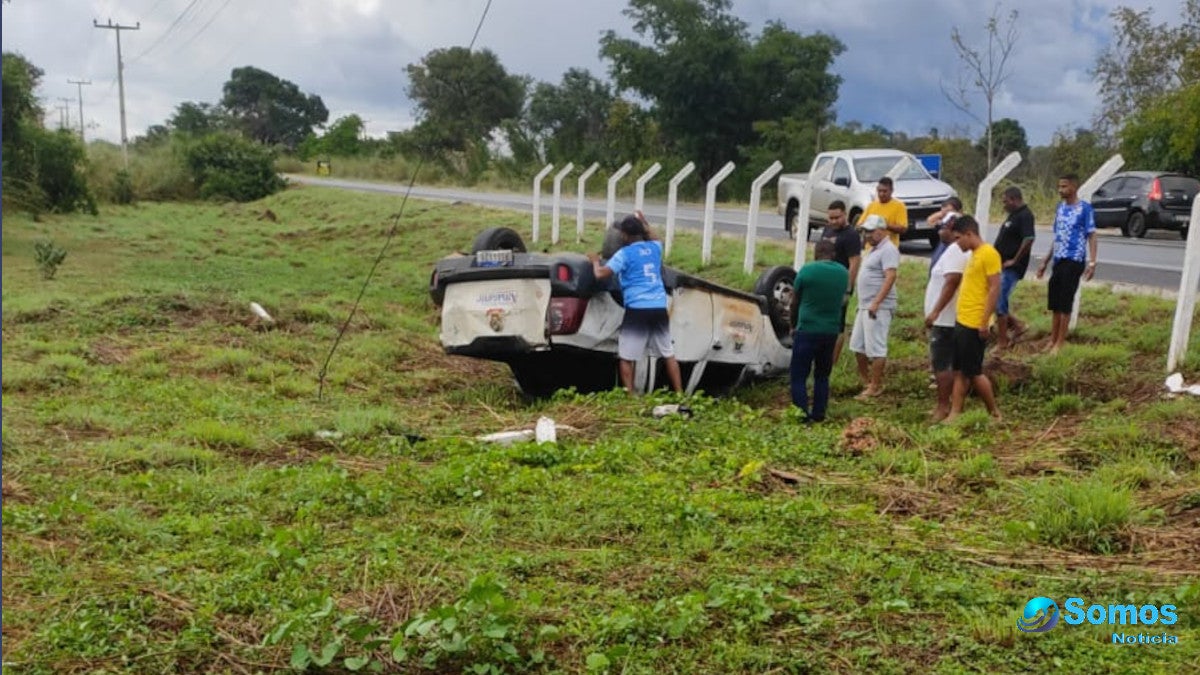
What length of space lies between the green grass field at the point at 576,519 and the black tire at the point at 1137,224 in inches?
458

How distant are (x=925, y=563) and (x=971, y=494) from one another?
1.39m

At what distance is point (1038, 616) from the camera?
3.71 metres

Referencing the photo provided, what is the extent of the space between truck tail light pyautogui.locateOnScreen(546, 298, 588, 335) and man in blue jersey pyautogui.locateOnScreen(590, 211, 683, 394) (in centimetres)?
27

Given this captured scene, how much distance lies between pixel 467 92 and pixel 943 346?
46.3 meters

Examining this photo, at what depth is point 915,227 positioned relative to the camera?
15.6 m

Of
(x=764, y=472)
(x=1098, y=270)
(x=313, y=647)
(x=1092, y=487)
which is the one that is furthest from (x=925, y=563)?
(x=1098, y=270)

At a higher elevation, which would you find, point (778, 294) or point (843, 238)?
point (843, 238)

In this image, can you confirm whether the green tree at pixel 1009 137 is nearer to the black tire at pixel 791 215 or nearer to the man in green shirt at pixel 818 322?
the black tire at pixel 791 215

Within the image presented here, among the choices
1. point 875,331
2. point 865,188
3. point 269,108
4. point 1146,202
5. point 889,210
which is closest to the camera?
point 875,331

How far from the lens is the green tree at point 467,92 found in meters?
47.2

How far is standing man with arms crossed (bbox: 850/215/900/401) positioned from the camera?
28.1 ft

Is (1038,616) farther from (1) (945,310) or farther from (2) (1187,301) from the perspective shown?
(2) (1187,301)

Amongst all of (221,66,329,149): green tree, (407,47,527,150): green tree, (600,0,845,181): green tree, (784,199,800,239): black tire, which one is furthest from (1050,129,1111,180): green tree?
(221,66,329,149): green tree

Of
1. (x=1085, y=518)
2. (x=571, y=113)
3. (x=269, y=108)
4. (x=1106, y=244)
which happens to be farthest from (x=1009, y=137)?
(x=269, y=108)
